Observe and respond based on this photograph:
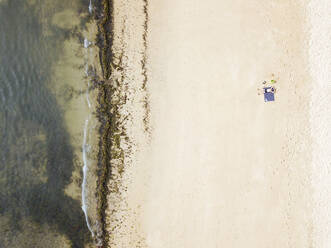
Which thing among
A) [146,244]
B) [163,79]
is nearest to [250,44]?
[163,79]

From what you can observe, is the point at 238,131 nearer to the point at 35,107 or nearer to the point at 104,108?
the point at 104,108

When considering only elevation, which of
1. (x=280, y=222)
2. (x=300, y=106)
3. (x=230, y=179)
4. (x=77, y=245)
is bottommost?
(x=77, y=245)

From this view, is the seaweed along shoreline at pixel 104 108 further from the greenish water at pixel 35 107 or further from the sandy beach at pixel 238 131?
the sandy beach at pixel 238 131

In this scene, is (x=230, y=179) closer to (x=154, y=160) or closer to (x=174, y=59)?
(x=154, y=160)

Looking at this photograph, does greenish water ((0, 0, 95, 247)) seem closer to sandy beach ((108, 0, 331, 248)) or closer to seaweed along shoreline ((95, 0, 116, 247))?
seaweed along shoreline ((95, 0, 116, 247))

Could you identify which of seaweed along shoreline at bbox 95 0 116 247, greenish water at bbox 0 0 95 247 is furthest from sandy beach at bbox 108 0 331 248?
greenish water at bbox 0 0 95 247
